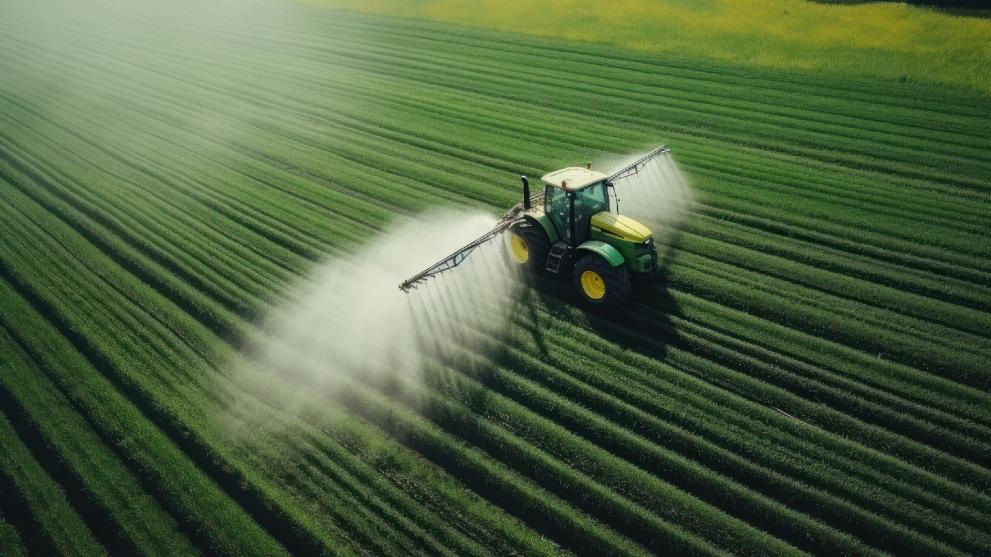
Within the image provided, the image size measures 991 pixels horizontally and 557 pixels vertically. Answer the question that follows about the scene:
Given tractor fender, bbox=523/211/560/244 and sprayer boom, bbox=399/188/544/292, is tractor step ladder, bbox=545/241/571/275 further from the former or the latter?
sprayer boom, bbox=399/188/544/292

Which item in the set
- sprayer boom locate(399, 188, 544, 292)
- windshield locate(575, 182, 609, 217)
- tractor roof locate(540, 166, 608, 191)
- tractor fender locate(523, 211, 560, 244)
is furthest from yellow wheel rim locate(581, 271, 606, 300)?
sprayer boom locate(399, 188, 544, 292)

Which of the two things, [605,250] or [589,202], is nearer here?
[605,250]

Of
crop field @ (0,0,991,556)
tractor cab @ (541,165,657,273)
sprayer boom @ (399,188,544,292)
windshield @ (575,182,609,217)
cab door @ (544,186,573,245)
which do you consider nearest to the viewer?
crop field @ (0,0,991,556)

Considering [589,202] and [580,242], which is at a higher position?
[589,202]

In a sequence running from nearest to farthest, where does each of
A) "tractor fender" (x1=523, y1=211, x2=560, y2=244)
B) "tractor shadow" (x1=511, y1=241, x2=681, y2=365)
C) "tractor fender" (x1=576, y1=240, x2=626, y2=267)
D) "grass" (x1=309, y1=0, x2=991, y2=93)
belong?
"tractor shadow" (x1=511, y1=241, x2=681, y2=365)
"tractor fender" (x1=576, y1=240, x2=626, y2=267)
"tractor fender" (x1=523, y1=211, x2=560, y2=244)
"grass" (x1=309, y1=0, x2=991, y2=93)

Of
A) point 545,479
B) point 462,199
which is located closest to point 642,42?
point 462,199

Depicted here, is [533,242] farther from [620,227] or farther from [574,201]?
[620,227]

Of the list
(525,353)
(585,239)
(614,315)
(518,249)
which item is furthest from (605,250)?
(525,353)

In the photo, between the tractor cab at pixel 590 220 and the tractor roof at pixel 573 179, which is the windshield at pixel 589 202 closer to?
the tractor cab at pixel 590 220
